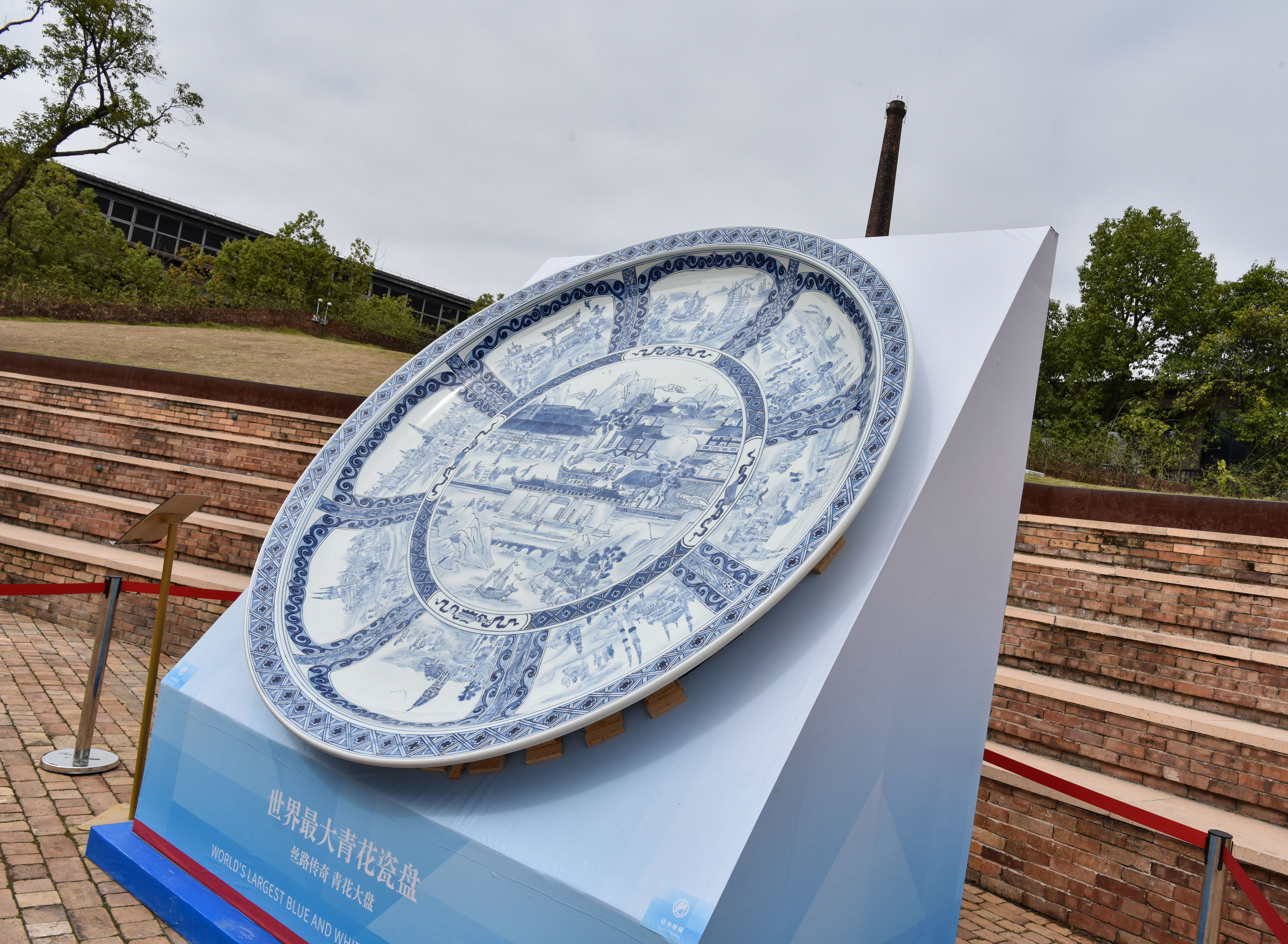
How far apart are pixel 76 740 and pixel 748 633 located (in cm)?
372

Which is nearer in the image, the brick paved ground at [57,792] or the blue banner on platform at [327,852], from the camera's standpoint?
the blue banner on platform at [327,852]

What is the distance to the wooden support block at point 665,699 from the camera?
5.56 ft

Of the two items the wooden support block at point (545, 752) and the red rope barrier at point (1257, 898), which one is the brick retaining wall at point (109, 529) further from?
the red rope barrier at point (1257, 898)

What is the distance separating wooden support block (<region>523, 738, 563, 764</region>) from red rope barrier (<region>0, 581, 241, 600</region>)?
1.98 meters

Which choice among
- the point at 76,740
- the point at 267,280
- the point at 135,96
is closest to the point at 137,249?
the point at 267,280

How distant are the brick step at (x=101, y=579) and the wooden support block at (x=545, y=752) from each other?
14.5 ft

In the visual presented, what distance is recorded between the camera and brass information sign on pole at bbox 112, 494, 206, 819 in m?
2.90

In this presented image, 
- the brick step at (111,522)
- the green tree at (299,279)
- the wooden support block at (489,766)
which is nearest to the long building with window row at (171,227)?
the green tree at (299,279)

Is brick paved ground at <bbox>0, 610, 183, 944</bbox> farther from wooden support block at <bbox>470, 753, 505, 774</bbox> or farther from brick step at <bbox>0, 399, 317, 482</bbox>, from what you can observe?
brick step at <bbox>0, 399, 317, 482</bbox>

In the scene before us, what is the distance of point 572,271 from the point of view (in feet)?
9.52

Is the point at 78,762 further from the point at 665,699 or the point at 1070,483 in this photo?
the point at 1070,483

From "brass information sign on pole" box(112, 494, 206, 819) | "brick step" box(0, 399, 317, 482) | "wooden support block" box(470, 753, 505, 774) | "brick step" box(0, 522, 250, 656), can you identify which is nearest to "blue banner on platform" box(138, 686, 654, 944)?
"wooden support block" box(470, 753, 505, 774)

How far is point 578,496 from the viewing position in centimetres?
232

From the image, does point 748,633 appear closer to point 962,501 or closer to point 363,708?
point 962,501
